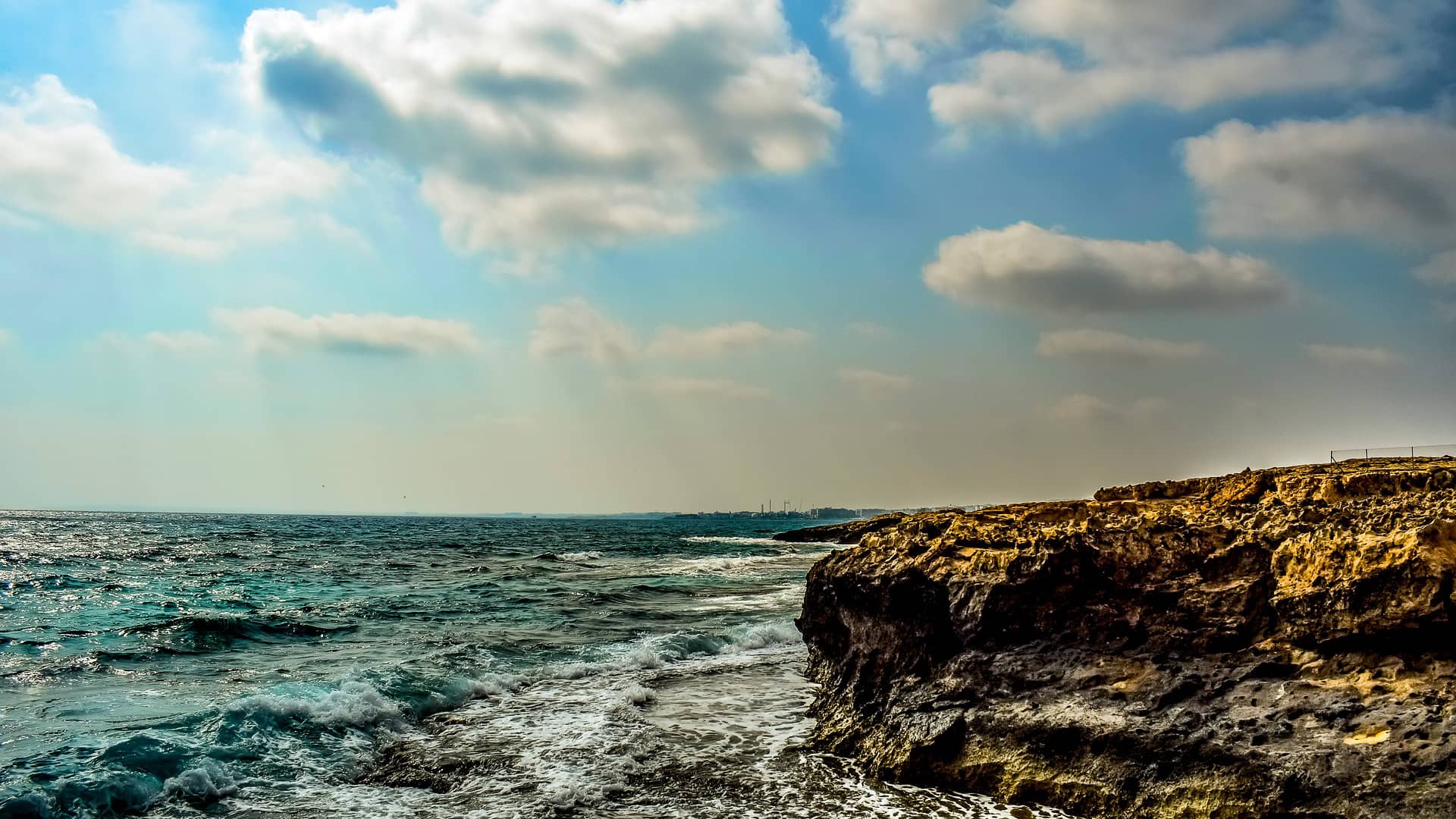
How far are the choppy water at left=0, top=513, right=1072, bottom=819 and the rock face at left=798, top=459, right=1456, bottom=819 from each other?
0.89 metres

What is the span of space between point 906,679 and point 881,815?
1964 mm

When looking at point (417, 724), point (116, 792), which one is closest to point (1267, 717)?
point (417, 724)

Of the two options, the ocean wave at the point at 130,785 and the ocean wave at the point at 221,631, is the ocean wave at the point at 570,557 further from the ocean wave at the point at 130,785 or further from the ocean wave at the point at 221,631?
the ocean wave at the point at 130,785

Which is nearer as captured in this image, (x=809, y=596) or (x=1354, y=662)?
(x=1354, y=662)

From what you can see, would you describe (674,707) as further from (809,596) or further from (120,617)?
(120,617)

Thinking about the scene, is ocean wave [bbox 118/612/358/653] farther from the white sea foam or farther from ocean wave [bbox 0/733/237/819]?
ocean wave [bbox 0/733/237/819]

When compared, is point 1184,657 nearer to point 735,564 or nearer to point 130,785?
point 130,785

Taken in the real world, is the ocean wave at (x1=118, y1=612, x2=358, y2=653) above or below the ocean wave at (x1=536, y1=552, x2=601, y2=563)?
above

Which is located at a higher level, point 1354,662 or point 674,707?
point 1354,662

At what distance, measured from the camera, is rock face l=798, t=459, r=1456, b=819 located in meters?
6.06

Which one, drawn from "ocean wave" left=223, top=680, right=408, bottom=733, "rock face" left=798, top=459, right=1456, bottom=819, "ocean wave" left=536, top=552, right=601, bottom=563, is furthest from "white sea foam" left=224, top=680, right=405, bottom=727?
"ocean wave" left=536, top=552, right=601, bottom=563

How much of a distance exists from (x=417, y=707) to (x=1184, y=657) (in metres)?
10.6

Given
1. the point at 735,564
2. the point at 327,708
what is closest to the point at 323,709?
the point at 327,708

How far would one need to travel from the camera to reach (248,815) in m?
7.92
